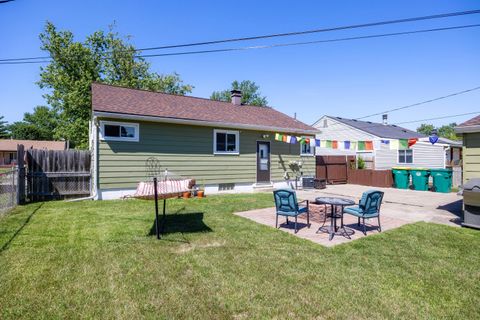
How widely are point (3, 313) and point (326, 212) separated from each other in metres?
6.40

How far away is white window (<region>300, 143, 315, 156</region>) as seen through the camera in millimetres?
15677

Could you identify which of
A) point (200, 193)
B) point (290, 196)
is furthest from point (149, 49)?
point (290, 196)

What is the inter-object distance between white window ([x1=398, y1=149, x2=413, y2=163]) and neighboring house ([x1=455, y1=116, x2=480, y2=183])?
50.7ft

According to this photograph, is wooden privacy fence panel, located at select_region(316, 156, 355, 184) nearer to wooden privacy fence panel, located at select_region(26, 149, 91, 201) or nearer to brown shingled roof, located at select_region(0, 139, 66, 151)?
wooden privacy fence panel, located at select_region(26, 149, 91, 201)

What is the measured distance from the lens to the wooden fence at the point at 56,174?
9680mm

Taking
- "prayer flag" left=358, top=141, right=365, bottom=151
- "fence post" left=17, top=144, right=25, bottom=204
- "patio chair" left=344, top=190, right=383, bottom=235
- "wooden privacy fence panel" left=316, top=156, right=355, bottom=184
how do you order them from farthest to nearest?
"wooden privacy fence panel" left=316, top=156, right=355, bottom=184 < "prayer flag" left=358, top=141, right=365, bottom=151 < "fence post" left=17, top=144, right=25, bottom=204 < "patio chair" left=344, top=190, right=383, bottom=235

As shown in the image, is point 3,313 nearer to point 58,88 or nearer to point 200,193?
point 200,193

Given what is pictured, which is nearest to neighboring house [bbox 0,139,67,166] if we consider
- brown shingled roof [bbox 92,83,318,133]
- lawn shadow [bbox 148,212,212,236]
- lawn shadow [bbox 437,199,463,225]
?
brown shingled roof [bbox 92,83,318,133]

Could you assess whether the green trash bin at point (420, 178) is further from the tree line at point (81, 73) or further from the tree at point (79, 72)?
the tree line at point (81, 73)

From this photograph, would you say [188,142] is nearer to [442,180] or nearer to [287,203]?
[287,203]

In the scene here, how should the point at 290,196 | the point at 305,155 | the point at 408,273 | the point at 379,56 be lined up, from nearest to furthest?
the point at 408,273
the point at 290,196
the point at 379,56
the point at 305,155

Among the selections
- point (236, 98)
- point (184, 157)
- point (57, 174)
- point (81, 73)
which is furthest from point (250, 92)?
point (57, 174)

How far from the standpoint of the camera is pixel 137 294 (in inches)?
130

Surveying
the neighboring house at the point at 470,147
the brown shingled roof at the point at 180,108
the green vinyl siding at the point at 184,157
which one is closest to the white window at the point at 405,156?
the brown shingled roof at the point at 180,108
